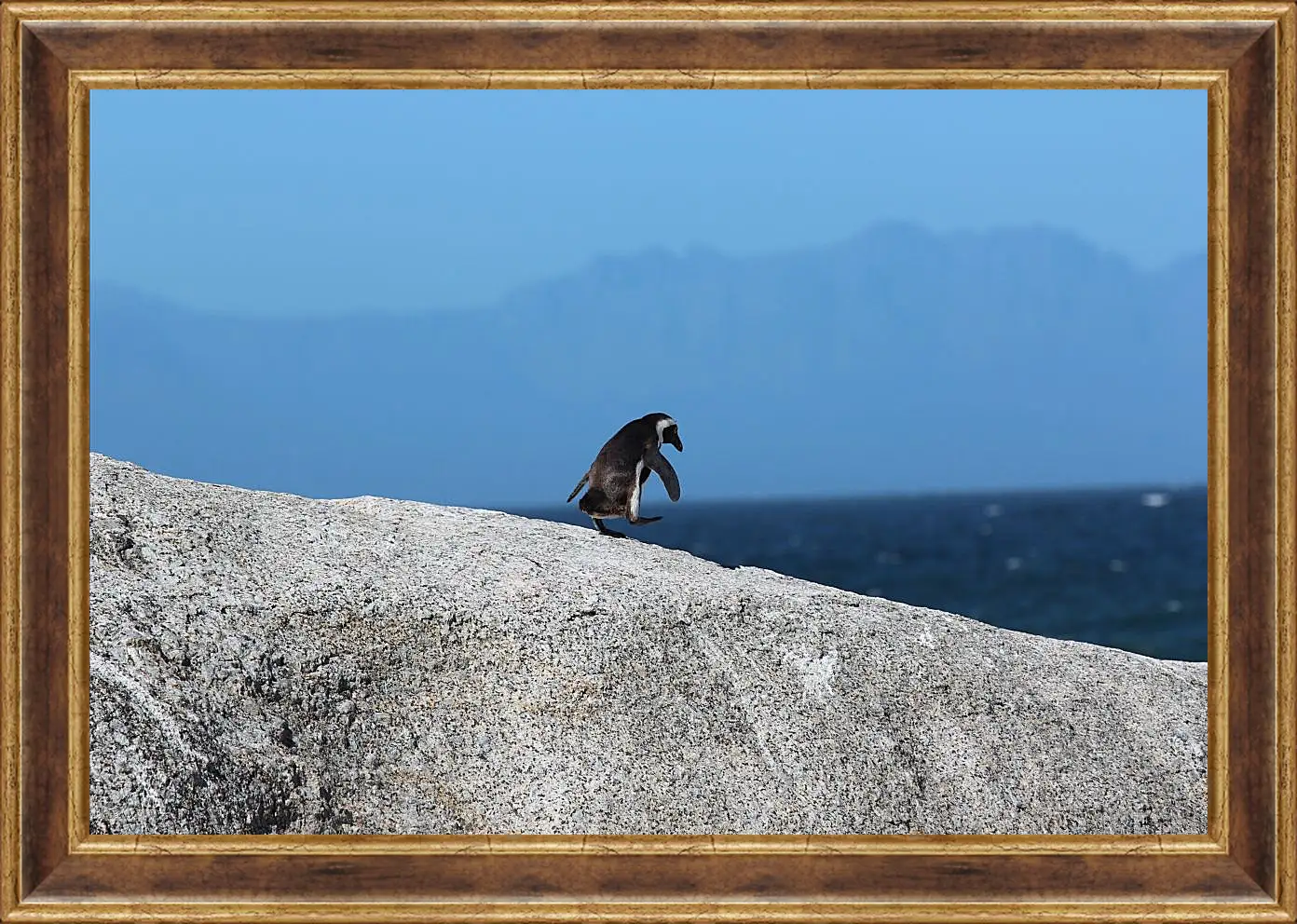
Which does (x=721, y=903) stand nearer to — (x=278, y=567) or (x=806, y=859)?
(x=806, y=859)

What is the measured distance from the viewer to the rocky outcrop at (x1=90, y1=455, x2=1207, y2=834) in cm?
407

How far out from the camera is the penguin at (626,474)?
6.03 m

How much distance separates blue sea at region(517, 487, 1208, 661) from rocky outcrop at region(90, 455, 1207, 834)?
477 cm

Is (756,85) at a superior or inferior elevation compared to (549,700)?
superior

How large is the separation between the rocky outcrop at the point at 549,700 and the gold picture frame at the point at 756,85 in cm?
95

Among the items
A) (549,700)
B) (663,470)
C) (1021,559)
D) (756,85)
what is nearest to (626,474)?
(663,470)

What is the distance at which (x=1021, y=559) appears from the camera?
113 feet

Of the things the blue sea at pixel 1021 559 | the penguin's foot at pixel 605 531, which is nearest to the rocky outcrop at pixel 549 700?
the penguin's foot at pixel 605 531

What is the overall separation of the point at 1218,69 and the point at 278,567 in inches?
153

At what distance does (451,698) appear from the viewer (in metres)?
4.40

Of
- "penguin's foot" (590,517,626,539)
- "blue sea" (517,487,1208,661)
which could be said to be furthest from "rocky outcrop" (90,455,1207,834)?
"blue sea" (517,487,1208,661)

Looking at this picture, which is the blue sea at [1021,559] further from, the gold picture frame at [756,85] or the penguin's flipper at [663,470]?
the gold picture frame at [756,85]

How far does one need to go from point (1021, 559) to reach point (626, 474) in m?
30.7

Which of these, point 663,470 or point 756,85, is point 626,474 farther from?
point 756,85
